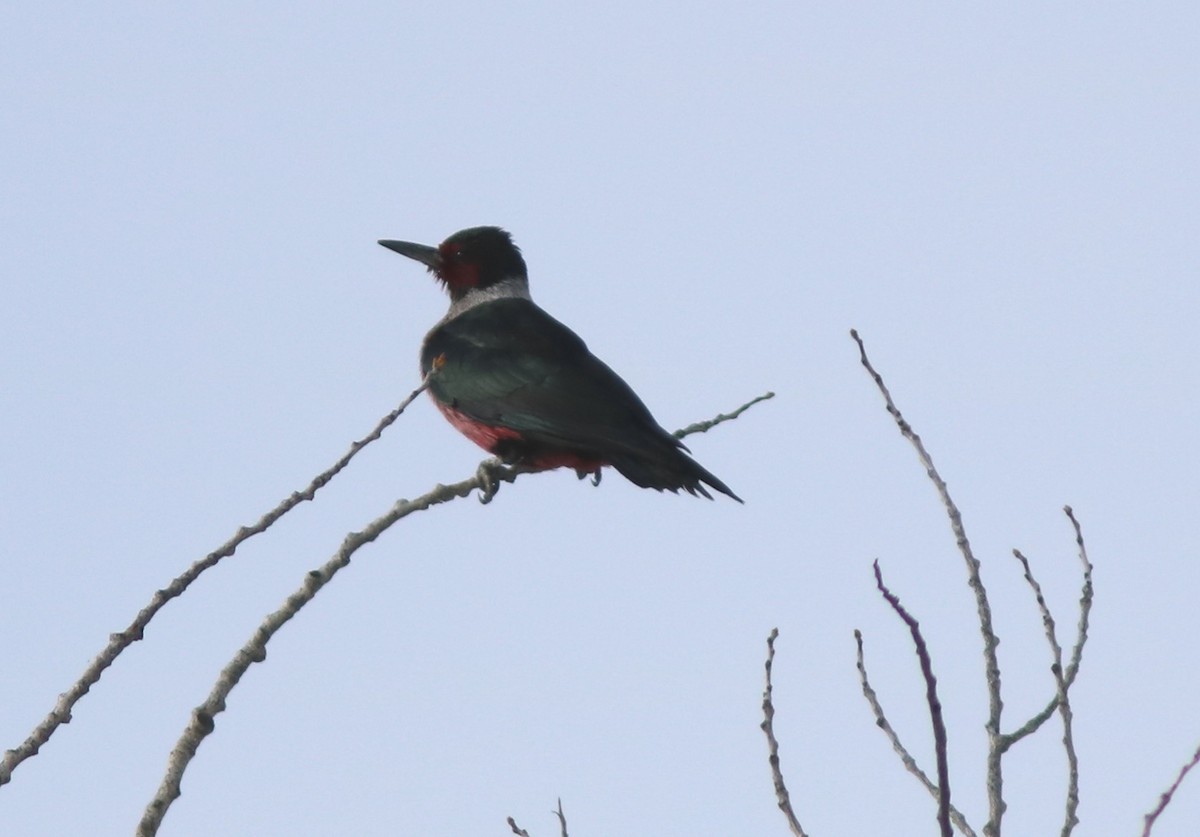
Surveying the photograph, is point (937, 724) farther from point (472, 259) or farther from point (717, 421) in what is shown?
point (472, 259)

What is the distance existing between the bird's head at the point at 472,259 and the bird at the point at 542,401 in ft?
1.80

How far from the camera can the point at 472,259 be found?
8406mm

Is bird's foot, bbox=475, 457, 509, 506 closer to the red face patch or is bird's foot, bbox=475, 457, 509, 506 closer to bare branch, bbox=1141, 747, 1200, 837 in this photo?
the red face patch

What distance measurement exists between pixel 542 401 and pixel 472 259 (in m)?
2.10

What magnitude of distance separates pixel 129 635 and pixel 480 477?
3.79 m

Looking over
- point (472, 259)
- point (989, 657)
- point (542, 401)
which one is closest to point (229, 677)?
point (989, 657)

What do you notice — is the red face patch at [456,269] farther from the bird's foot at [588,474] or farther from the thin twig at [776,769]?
the thin twig at [776,769]

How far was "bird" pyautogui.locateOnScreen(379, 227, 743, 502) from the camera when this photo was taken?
604 centimetres

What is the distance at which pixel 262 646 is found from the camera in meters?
2.71

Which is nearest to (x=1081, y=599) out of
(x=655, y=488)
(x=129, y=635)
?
(x=129, y=635)

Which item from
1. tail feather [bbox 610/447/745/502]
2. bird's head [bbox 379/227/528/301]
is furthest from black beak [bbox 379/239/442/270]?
tail feather [bbox 610/447/745/502]

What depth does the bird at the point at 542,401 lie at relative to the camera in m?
6.04

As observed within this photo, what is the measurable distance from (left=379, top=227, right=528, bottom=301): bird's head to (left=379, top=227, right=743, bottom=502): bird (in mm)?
547

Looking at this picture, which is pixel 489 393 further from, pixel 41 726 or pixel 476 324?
pixel 41 726
